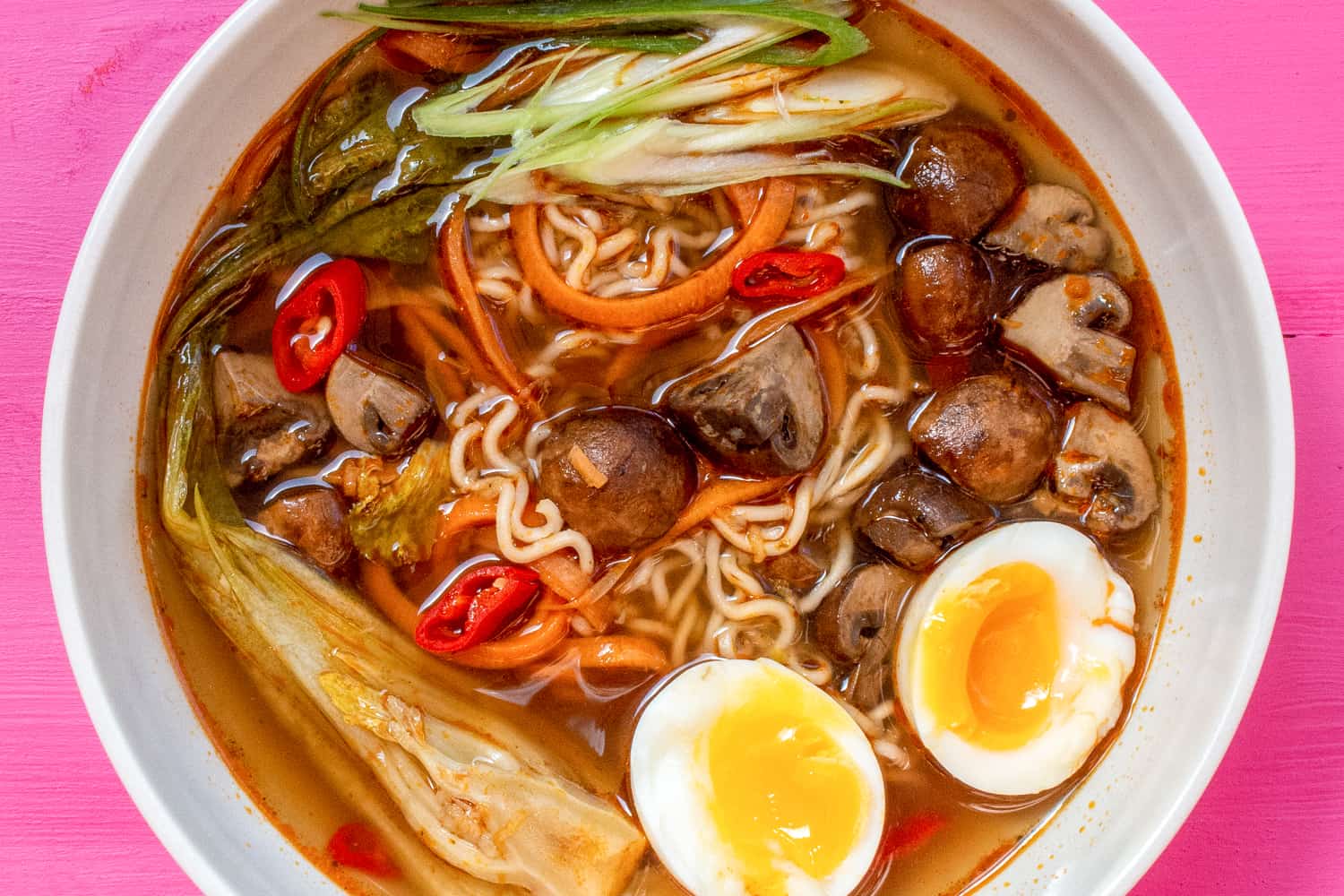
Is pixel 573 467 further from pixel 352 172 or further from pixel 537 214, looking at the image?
pixel 352 172

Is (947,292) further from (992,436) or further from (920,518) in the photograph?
(920,518)

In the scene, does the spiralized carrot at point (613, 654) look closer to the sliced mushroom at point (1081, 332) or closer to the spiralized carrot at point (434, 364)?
the spiralized carrot at point (434, 364)

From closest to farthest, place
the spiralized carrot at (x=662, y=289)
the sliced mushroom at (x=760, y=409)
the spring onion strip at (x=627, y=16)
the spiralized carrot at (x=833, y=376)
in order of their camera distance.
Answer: the spring onion strip at (x=627, y=16), the sliced mushroom at (x=760, y=409), the spiralized carrot at (x=662, y=289), the spiralized carrot at (x=833, y=376)

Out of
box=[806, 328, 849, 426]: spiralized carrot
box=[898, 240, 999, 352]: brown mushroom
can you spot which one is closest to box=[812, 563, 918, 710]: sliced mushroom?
box=[806, 328, 849, 426]: spiralized carrot

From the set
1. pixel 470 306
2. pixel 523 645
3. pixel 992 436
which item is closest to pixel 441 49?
pixel 470 306

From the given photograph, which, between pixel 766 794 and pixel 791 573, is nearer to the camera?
pixel 766 794

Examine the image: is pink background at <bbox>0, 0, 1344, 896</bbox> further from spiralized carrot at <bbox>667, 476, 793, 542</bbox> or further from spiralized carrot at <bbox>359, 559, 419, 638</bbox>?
spiralized carrot at <bbox>667, 476, 793, 542</bbox>

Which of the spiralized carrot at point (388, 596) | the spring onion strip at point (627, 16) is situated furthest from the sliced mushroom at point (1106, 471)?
the spiralized carrot at point (388, 596)
